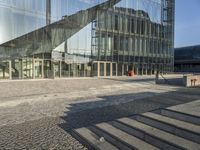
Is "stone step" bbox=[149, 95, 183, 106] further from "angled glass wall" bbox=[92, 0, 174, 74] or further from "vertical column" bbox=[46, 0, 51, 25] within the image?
"angled glass wall" bbox=[92, 0, 174, 74]

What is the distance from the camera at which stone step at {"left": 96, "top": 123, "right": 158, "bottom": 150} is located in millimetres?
5441

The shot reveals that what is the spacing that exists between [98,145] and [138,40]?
136 feet

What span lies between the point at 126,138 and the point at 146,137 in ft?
1.60

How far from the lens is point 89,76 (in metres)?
37.3

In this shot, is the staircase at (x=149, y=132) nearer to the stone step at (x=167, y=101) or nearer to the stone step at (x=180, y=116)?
the stone step at (x=180, y=116)

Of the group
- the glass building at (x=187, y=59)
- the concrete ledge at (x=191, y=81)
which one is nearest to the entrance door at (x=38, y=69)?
the concrete ledge at (x=191, y=81)

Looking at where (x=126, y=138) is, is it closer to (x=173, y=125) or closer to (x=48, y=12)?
(x=173, y=125)

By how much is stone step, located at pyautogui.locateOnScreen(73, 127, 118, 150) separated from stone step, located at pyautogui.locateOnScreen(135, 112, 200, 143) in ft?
4.94

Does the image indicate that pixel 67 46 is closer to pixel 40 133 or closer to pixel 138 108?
pixel 138 108

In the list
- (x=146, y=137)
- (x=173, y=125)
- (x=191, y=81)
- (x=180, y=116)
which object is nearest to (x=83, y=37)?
(x=191, y=81)

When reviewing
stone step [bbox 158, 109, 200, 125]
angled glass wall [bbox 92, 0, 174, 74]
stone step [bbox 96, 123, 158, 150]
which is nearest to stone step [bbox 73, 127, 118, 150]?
stone step [bbox 96, 123, 158, 150]

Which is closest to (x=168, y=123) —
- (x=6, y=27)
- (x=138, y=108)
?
(x=138, y=108)

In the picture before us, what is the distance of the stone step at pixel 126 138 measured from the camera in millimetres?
5441

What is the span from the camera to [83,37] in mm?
36062
